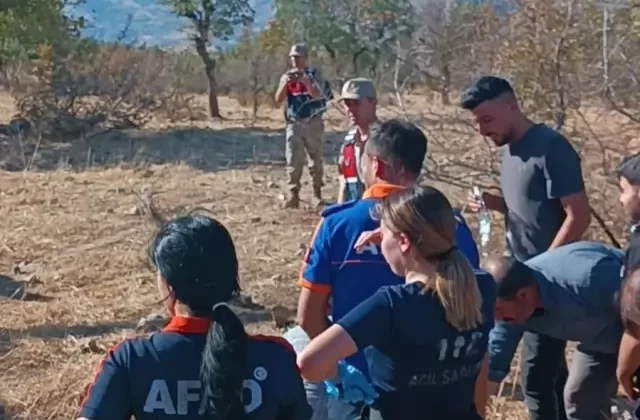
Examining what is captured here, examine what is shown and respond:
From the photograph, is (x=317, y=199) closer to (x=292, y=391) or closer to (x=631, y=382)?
(x=631, y=382)

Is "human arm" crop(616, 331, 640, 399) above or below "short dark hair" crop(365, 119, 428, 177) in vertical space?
below

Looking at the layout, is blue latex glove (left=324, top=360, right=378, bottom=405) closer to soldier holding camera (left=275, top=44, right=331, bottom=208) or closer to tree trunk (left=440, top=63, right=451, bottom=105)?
tree trunk (left=440, top=63, right=451, bottom=105)

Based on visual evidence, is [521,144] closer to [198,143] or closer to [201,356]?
[201,356]

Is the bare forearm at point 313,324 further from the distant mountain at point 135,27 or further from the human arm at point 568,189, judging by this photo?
the distant mountain at point 135,27

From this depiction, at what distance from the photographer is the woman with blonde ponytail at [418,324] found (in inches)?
114

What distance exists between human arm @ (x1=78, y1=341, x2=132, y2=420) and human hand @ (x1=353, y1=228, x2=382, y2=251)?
99cm

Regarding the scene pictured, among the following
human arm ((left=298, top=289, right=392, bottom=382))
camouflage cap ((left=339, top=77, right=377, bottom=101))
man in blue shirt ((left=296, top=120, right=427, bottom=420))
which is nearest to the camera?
human arm ((left=298, top=289, right=392, bottom=382))

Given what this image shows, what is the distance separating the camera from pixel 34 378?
6.14 metres

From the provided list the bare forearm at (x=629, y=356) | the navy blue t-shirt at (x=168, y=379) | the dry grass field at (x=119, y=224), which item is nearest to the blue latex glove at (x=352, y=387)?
the navy blue t-shirt at (x=168, y=379)

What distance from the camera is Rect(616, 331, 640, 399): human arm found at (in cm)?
345

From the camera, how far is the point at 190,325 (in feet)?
8.38

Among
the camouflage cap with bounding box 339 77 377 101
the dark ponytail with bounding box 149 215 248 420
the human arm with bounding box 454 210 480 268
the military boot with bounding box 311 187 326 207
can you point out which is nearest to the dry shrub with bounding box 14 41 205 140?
the military boot with bounding box 311 187 326 207

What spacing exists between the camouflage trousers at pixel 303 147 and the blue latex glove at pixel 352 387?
7263 millimetres

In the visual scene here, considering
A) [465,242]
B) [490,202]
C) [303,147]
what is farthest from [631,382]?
[303,147]
